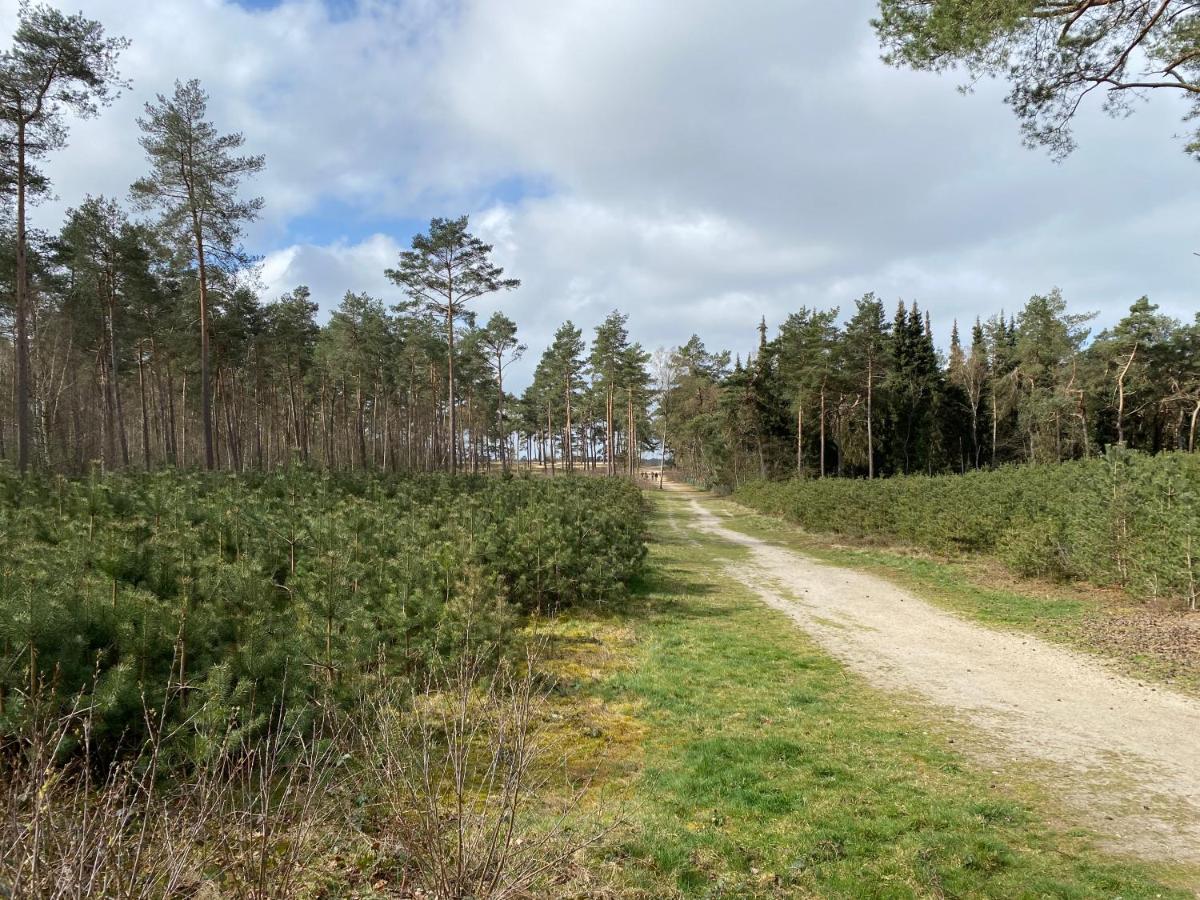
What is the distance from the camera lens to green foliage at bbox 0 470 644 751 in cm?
347

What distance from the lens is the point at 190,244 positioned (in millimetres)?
18406

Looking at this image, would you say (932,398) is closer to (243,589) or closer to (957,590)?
(957,590)

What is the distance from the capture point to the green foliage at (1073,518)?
29.6 ft

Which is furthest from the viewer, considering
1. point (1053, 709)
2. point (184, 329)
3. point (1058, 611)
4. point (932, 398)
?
point (932, 398)

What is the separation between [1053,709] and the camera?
5992 millimetres

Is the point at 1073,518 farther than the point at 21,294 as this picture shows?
No

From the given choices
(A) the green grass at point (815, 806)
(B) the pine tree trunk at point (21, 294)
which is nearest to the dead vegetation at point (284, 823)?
(A) the green grass at point (815, 806)

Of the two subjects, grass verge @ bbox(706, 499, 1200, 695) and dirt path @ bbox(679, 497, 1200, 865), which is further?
grass verge @ bbox(706, 499, 1200, 695)

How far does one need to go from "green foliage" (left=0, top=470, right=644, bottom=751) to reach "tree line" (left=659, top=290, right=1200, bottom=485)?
89.0ft

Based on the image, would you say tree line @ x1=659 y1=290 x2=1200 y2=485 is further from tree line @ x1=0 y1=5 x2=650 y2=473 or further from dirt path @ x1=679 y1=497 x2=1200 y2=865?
dirt path @ x1=679 y1=497 x2=1200 y2=865

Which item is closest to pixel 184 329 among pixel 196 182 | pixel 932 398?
pixel 196 182

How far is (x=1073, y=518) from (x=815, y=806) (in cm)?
1028

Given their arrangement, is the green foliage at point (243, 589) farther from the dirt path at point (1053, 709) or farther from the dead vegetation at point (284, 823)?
the dirt path at point (1053, 709)

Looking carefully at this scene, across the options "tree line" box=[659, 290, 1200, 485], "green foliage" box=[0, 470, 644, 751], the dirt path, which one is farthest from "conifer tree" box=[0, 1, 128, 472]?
"tree line" box=[659, 290, 1200, 485]
